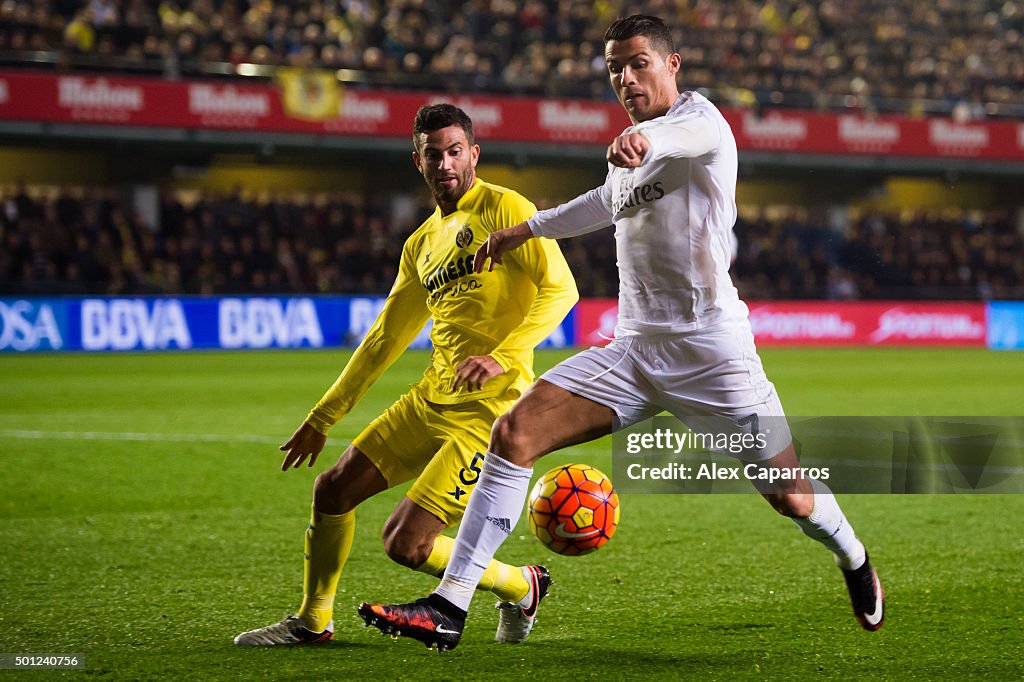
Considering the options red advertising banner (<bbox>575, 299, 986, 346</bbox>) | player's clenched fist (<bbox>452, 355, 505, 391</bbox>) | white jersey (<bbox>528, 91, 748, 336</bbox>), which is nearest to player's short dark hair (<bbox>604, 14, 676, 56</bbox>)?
white jersey (<bbox>528, 91, 748, 336</bbox>)

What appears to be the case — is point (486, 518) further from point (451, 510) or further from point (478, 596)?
point (478, 596)

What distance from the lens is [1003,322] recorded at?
94.9ft

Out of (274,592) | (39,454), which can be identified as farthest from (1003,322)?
(274,592)

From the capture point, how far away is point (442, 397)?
468cm

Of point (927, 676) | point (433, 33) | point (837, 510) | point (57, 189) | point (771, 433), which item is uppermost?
point (433, 33)

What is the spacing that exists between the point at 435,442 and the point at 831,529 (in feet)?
4.56

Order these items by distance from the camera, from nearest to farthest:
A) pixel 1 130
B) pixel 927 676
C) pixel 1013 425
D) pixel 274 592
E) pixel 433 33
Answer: pixel 927 676 < pixel 274 592 < pixel 1013 425 < pixel 1 130 < pixel 433 33

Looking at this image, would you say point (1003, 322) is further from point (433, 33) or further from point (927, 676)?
point (927, 676)

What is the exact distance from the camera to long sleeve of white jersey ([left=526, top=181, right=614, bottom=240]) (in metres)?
4.41

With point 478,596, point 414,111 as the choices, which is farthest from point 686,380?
point 414,111

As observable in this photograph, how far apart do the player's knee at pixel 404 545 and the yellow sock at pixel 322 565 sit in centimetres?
25

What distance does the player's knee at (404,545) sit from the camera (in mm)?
Answer: 4520

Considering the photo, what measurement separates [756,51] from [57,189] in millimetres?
16730

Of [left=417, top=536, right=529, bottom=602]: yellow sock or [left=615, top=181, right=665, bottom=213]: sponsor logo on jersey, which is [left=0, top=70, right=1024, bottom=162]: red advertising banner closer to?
[left=417, top=536, right=529, bottom=602]: yellow sock
